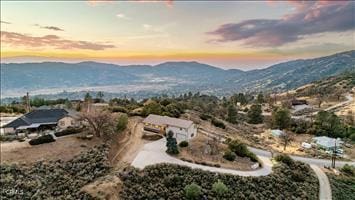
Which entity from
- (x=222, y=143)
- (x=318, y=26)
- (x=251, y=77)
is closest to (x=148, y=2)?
(x=318, y=26)

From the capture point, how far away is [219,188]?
58.6 feet

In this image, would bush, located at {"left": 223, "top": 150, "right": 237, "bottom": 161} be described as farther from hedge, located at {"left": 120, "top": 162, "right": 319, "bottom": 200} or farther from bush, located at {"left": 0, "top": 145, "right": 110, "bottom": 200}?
bush, located at {"left": 0, "top": 145, "right": 110, "bottom": 200}

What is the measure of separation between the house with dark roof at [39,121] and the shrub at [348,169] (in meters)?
23.9

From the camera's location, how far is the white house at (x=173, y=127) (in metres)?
27.1

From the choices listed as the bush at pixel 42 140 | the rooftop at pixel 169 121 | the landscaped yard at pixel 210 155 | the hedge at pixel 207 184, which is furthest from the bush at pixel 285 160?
the bush at pixel 42 140

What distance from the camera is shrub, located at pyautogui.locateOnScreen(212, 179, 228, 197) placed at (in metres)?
17.7

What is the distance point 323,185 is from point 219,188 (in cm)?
696

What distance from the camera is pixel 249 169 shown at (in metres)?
22.1

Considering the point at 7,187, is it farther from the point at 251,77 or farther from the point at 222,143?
the point at 251,77

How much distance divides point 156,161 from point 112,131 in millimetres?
7000

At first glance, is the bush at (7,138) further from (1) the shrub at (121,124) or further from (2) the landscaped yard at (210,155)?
(2) the landscaped yard at (210,155)

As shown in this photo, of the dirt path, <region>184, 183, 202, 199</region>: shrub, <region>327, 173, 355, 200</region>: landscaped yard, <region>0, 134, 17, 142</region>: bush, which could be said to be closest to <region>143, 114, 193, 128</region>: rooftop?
the dirt path

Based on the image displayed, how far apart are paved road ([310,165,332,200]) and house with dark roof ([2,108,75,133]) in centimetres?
2247

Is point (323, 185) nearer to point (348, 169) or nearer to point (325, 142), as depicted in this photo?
point (348, 169)
